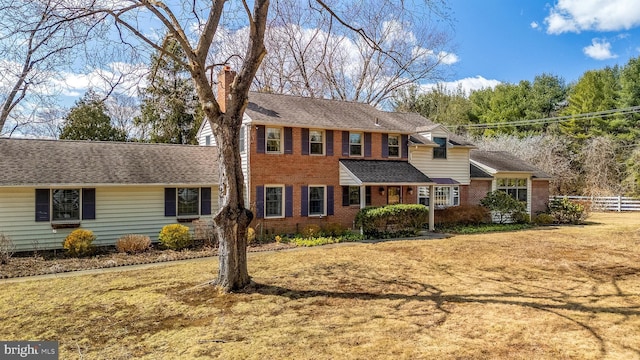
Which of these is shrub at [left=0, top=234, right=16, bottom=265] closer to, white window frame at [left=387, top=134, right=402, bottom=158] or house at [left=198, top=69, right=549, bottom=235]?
house at [left=198, top=69, right=549, bottom=235]

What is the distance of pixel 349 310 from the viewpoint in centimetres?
707

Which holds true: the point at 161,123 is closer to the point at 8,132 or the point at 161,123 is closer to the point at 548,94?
the point at 8,132

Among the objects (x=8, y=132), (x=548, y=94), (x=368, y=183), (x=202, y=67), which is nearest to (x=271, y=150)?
(x=368, y=183)

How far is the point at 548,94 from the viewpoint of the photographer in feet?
140

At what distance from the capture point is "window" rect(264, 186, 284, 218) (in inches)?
662

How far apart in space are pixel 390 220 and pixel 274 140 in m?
6.14

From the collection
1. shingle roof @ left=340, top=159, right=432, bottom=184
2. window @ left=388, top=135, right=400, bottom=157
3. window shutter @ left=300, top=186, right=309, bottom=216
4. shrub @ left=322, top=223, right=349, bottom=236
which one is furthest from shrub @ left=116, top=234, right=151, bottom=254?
window @ left=388, top=135, right=400, bottom=157

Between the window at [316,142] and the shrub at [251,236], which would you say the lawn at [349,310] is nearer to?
the shrub at [251,236]

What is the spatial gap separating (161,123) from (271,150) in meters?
13.3

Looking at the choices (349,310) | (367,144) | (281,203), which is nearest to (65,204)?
(281,203)

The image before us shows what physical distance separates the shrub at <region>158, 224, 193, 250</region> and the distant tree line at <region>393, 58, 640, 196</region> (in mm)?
29046

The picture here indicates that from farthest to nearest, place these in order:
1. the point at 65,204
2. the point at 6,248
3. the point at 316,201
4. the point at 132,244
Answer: the point at 316,201, the point at 65,204, the point at 132,244, the point at 6,248

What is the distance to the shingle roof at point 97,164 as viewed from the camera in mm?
13258

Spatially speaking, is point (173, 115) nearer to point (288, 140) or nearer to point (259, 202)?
point (288, 140)
